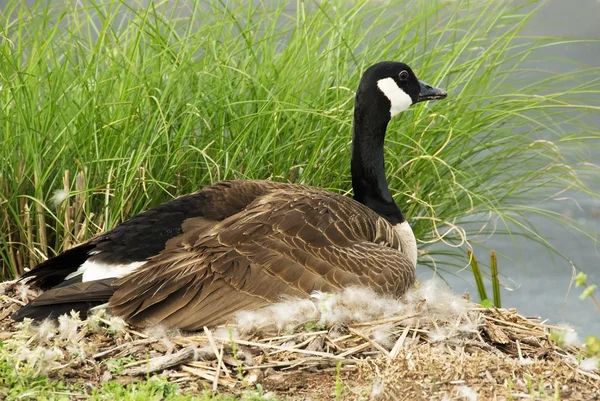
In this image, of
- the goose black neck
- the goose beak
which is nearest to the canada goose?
the goose black neck

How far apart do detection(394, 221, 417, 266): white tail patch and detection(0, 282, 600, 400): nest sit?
0.87 meters

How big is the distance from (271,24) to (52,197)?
113 inches

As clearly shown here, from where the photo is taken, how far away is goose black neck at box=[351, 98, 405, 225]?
7.01 metres

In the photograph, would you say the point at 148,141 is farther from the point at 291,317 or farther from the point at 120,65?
the point at 291,317

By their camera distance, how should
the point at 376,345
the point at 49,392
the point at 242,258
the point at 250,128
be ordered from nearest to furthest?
the point at 49,392 < the point at 376,345 < the point at 242,258 < the point at 250,128

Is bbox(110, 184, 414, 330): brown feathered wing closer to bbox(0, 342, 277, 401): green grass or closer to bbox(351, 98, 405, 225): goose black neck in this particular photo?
bbox(0, 342, 277, 401): green grass

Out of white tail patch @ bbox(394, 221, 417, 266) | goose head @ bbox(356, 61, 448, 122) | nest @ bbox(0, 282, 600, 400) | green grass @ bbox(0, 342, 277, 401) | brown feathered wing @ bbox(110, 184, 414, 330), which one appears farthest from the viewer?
goose head @ bbox(356, 61, 448, 122)

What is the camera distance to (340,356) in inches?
199

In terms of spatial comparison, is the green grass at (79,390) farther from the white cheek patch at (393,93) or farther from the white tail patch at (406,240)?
the white cheek patch at (393,93)

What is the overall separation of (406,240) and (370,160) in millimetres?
772

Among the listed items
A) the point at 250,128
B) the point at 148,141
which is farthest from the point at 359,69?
the point at 148,141

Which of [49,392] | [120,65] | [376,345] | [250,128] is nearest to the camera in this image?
[49,392]

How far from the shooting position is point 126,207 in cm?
784

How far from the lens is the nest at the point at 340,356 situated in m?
4.74
